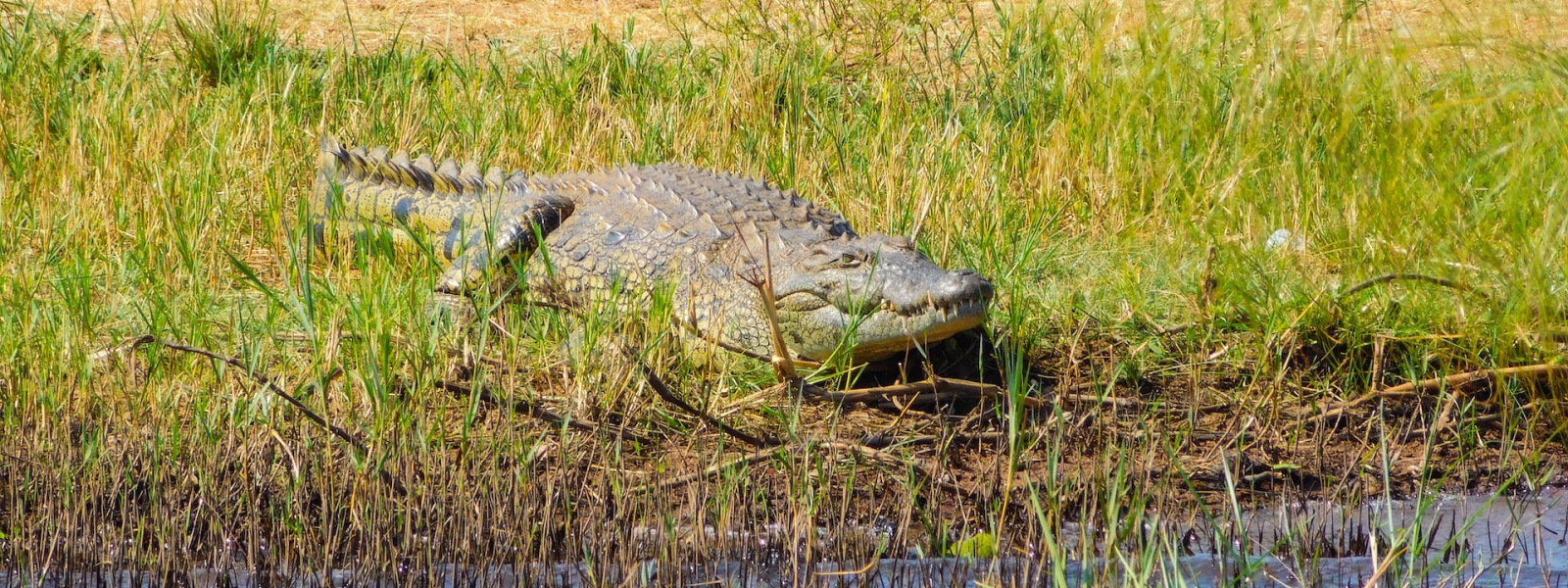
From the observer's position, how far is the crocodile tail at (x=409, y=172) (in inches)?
224

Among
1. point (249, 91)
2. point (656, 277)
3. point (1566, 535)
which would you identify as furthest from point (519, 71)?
point (1566, 535)

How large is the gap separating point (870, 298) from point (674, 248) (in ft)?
3.45

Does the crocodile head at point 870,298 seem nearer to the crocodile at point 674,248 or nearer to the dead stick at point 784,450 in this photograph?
the crocodile at point 674,248

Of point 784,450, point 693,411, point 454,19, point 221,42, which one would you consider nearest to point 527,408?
point 693,411

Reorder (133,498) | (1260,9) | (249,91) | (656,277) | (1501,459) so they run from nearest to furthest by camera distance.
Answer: (133,498)
(1501,459)
(1260,9)
(656,277)
(249,91)

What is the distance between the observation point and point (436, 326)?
12.1ft

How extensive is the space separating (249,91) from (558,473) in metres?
3.82

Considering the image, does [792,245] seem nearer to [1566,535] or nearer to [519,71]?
[1566,535]

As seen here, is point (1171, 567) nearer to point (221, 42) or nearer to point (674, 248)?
point (674, 248)

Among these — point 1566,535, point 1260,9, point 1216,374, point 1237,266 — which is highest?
point 1260,9

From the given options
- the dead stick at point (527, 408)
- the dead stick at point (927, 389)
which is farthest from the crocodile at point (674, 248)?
the dead stick at point (527, 408)

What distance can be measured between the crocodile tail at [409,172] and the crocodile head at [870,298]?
1494 mm

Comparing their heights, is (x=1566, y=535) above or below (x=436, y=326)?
below

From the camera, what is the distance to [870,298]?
167 inches
